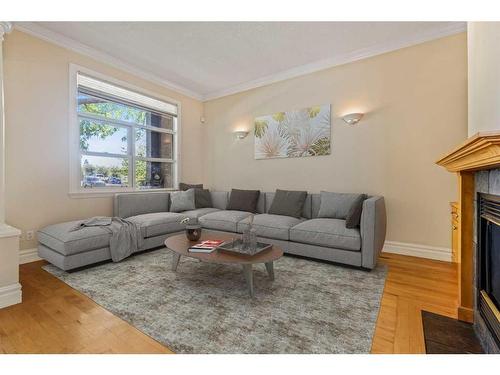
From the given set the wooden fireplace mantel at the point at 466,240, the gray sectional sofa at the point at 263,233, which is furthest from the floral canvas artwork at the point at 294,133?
the wooden fireplace mantel at the point at 466,240

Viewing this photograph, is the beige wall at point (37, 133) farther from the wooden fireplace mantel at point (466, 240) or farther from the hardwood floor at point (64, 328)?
the wooden fireplace mantel at point (466, 240)

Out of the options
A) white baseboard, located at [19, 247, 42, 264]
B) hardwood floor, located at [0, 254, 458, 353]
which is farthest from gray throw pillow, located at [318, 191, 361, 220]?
white baseboard, located at [19, 247, 42, 264]

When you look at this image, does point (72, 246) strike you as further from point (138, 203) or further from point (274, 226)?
point (274, 226)

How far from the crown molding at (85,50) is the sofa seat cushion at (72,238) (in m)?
2.35

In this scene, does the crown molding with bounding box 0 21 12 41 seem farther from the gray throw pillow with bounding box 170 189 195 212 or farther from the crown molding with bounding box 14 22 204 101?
the gray throw pillow with bounding box 170 189 195 212

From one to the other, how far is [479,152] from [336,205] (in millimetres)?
2186

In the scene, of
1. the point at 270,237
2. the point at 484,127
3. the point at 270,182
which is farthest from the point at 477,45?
the point at 270,182

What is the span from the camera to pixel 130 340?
1481mm

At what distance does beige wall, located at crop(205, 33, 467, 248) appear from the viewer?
2.93 m

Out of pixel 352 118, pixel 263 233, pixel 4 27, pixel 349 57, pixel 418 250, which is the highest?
pixel 349 57

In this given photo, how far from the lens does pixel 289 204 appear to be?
3643 mm

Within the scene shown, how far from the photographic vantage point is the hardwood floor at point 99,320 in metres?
1.43

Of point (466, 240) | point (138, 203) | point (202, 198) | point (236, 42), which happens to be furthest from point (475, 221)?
point (138, 203)

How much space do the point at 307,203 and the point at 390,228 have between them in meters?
1.15
